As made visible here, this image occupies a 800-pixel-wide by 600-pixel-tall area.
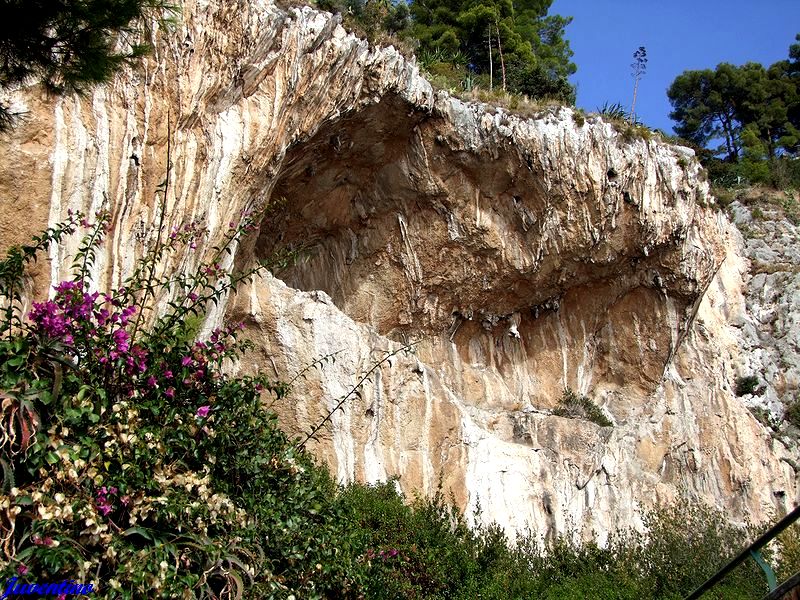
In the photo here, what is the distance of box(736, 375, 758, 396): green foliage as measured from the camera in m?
21.5

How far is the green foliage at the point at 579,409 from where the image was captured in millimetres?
18219

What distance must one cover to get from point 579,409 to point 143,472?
14365 mm

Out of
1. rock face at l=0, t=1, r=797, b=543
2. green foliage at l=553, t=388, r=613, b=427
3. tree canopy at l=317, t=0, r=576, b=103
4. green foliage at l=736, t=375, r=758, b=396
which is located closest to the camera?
rock face at l=0, t=1, r=797, b=543

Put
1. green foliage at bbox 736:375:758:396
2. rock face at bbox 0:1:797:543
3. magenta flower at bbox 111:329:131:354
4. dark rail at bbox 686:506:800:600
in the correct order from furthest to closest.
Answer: green foliage at bbox 736:375:758:396
rock face at bbox 0:1:797:543
magenta flower at bbox 111:329:131:354
dark rail at bbox 686:506:800:600

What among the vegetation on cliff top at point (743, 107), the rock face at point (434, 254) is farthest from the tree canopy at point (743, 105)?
the rock face at point (434, 254)

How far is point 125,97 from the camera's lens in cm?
950

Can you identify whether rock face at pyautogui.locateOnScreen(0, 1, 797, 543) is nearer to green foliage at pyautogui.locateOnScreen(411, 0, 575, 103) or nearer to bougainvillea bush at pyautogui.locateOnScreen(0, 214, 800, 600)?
bougainvillea bush at pyautogui.locateOnScreen(0, 214, 800, 600)

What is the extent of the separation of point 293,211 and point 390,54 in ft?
11.6

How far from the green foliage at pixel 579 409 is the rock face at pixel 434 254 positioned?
0.37m

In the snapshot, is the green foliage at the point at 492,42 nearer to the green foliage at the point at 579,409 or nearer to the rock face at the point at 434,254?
the rock face at the point at 434,254

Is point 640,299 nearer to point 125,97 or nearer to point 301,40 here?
point 301,40

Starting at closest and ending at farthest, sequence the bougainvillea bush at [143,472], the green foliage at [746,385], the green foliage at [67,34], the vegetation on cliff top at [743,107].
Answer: the green foliage at [67,34], the bougainvillea bush at [143,472], the green foliage at [746,385], the vegetation on cliff top at [743,107]

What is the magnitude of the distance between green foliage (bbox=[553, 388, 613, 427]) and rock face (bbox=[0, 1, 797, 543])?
14.6 inches

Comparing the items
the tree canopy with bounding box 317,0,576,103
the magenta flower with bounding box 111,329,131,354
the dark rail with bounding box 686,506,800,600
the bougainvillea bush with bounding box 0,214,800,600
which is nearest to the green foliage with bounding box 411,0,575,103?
the tree canopy with bounding box 317,0,576,103
